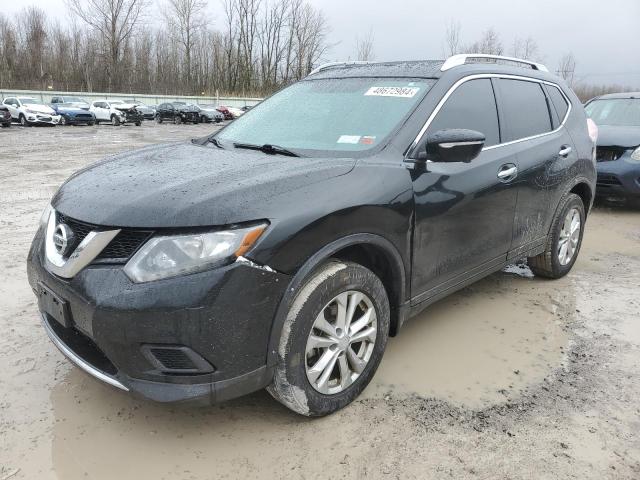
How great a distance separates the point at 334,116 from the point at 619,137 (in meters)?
6.05

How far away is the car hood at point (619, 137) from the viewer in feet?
24.2

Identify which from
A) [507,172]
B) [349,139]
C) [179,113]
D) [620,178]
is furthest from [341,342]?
[179,113]

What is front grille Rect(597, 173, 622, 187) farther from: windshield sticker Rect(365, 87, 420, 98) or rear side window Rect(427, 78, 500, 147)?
windshield sticker Rect(365, 87, 420, 98)

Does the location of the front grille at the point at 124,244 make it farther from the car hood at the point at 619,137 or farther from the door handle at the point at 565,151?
the car hood at the point at 619,137

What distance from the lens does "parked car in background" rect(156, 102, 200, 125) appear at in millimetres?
34562

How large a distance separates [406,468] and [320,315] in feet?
2.49

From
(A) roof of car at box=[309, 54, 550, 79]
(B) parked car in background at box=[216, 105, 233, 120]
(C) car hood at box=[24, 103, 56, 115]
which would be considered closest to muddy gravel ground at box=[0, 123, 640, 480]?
(A) roof of car at box=[309, 54, 550, 79]

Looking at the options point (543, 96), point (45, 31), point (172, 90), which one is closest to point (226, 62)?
point (172, 90)

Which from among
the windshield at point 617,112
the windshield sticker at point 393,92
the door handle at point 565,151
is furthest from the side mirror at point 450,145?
the windshield at point 617,112

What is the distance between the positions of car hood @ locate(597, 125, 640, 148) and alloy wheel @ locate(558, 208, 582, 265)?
3.46 meters

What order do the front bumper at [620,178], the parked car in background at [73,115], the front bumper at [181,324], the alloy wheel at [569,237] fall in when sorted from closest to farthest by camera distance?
the front bumper at [181,324] < the alloy wheel at [569,237] < the front bumper at [620,178] < the parked car in background at [73,115]

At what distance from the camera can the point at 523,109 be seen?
12.8 ft

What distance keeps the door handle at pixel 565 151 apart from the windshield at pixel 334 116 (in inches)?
63.1

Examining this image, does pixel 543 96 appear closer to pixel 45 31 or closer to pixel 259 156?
pixel 259 156
